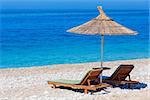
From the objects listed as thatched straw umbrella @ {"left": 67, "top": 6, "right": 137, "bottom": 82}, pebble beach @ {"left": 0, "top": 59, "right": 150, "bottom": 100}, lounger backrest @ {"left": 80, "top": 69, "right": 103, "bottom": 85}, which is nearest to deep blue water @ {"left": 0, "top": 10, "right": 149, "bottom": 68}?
pebble beach @ {"left": 0, "top": 59, "right": 150, "bottom": 100}

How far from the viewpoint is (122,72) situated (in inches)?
453

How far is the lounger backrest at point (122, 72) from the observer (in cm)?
1139

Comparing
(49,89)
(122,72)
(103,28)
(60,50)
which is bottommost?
(60,50)

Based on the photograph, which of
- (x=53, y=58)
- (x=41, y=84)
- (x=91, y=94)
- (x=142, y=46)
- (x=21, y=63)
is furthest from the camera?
(x=142, y=46)

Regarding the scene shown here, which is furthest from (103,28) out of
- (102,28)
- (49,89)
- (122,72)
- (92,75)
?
(49,89)

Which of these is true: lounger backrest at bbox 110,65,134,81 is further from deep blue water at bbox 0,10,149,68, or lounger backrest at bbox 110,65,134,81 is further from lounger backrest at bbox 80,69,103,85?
deep blue water at bbox 0,10,149,68

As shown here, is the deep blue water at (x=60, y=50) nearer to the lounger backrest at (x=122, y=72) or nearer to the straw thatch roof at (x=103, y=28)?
the lounger backrest at (x=122, y=72)

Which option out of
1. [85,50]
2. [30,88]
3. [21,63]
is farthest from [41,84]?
[85,50]

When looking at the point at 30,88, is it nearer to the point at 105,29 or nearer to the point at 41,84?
the point at 41,84

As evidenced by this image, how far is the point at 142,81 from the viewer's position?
12.8 metres

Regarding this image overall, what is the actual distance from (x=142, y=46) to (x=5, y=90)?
22964 mm

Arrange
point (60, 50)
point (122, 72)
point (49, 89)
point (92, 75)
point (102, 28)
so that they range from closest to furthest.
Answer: point (92, 75), point (102, 28), point (49, 89), point (122, 72), point (60, 50)

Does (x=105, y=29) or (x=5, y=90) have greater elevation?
(x=105, y=29)

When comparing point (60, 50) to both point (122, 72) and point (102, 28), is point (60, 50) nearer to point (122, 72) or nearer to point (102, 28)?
point (122, 72)
